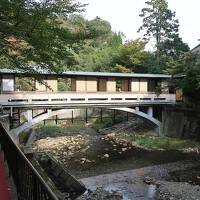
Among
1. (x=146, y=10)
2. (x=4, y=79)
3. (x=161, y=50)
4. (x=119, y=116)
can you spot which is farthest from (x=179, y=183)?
(x=146, y=10)

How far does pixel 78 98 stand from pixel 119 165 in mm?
6780

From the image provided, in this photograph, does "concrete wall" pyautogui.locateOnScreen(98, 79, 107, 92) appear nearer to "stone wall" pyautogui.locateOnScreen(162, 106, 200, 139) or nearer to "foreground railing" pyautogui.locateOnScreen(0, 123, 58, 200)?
"stone wall" pyautogui.locateOnScreen(162, 106, 200, 139)

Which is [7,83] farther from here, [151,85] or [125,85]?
[151,85]

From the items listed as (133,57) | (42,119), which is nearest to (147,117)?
(42,119)

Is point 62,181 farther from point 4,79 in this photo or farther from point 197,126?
point 197,126

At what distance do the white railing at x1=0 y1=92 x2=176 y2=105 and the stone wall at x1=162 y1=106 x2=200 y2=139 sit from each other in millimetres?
1556

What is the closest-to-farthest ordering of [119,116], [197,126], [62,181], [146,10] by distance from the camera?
1. [62,181]
2. [197,126]
3. [119,116]
4. [146,10]

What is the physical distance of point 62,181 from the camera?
9.22 metres

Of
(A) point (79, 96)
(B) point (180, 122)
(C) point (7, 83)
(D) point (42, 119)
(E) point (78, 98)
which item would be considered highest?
(C) point (7, 83)

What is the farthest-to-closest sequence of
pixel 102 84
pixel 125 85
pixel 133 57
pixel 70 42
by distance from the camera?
pixel 133 57 < pixel 125 85 < pixel 102 84 < pixel 70 42

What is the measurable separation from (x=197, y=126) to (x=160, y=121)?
465 centimetres

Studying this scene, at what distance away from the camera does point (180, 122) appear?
18297 millimetres

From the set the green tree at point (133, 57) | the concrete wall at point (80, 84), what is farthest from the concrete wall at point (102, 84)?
the green tree at point (133, 57)

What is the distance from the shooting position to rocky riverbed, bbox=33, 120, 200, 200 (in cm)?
889
